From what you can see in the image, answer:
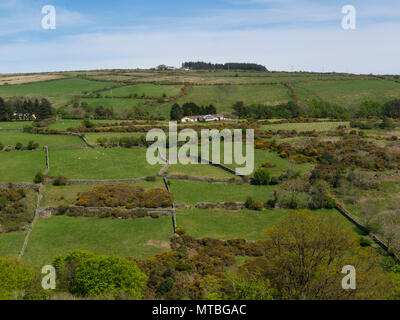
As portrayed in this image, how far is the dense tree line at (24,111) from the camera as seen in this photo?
101 m

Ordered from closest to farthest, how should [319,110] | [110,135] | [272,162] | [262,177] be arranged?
1. [262,177]
2. [272,162]
3. [110,135]
4. [319,110]

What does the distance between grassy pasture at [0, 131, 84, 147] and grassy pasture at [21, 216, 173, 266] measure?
35720mm

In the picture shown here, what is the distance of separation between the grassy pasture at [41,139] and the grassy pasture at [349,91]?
8820 centimetres

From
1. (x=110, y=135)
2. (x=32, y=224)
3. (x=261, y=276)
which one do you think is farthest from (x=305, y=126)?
(x=261, y=276)

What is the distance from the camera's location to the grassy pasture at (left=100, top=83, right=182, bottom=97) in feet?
463

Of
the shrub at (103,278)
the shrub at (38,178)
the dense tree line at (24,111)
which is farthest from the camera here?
the dense tree line at (24,111)

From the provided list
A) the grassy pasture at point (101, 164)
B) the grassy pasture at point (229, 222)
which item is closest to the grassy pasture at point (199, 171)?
the grassy pasture at point (101, 164)

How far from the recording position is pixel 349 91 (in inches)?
5615

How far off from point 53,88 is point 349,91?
12579cm

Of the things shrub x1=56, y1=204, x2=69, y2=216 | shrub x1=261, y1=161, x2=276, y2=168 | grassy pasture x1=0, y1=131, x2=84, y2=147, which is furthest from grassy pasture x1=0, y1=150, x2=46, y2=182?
shrub x1=261, y1=161, x2=276, y2=168

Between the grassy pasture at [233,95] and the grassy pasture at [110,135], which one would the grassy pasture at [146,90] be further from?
the grassy pasture at [110,135]

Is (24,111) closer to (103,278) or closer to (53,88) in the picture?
(53,88)

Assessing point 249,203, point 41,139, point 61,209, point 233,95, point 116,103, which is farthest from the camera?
point 233,95
